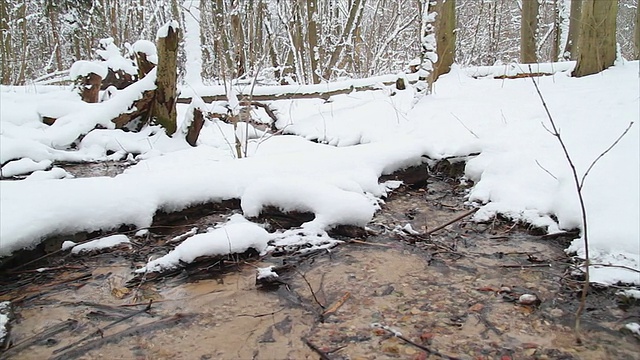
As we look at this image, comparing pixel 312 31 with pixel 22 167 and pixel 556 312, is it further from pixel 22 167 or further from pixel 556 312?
pixel 556 312

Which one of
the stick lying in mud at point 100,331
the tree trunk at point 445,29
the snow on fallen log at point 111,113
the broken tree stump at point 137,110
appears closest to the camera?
the stick lying in mud at point 100,331

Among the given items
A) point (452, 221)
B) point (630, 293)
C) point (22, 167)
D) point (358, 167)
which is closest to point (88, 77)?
point (22, 167)

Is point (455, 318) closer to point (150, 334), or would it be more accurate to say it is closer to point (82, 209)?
point (150, 334)

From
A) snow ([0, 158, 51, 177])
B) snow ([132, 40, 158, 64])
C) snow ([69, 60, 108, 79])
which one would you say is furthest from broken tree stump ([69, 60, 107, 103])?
snow ([0, 158, 51, 177])

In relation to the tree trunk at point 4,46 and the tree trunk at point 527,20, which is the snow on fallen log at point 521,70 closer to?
the tree trunk at point 527,20

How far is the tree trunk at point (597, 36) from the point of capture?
4.75 meters

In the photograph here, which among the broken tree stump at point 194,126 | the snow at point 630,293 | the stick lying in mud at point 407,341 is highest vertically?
the broken tree stump at point 194,126

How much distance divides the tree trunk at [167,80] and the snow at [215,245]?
382 cm

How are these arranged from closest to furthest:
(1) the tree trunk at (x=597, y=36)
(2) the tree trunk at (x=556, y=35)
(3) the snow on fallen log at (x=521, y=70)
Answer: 1. (1) the tree trunk at (x=597, y=36)
2. (3) the snow on fallen log at (x=521, y=70)
3. (2) the tree trunk at (x=556, y=35)

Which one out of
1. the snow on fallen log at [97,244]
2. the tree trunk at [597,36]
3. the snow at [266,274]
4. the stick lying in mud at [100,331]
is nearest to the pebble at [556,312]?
the snow at [266,274]

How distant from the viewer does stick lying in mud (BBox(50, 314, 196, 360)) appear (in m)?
1.64

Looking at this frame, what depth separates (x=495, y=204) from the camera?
300cm

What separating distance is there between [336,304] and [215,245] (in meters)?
0.82

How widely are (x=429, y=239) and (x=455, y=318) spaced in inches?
34.7
